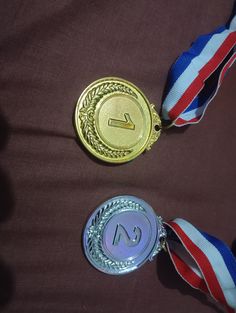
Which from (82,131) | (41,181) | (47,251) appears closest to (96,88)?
(82,131)

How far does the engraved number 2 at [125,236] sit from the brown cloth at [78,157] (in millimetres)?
68

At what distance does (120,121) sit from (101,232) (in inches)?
8.6

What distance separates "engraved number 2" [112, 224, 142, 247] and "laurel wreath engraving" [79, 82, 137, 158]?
5.8 inches

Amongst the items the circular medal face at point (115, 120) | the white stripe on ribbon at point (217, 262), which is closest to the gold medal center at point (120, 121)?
the circular medal face at point (115, 120)

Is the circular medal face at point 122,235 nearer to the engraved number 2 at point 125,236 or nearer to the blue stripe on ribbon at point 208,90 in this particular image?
the engraved number 2 at point 125,236

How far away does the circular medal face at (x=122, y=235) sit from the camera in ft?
2.17

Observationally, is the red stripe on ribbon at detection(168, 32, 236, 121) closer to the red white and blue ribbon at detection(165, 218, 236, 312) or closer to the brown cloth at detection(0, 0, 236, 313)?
the brown cloth at detection(0, 0, 236, 313)

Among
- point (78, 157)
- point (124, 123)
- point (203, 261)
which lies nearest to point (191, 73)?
point (124, 123)

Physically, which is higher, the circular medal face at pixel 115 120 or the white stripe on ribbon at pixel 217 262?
the circular medal face at pixel 115 120

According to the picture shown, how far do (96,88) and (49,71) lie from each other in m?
0.09

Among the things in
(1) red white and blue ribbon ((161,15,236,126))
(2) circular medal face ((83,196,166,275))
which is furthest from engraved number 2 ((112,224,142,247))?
(1) red white and blue ribbon ((161,15,236,126))

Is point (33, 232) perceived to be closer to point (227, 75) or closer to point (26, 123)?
point (26, 123)

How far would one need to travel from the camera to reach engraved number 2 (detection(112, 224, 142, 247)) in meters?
0.68

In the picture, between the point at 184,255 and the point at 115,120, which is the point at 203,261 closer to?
the point at 184,255
